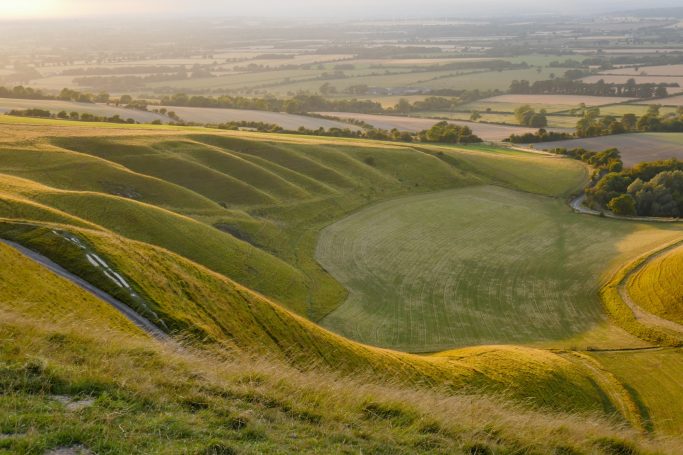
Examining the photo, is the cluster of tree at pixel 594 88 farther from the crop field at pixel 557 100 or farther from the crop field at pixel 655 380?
the crop field at pixel 655 380

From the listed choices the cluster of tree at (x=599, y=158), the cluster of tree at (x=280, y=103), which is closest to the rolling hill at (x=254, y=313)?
the cluster of tree at (x=599, y=158)

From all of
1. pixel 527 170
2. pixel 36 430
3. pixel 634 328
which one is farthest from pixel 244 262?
pixel 527 170

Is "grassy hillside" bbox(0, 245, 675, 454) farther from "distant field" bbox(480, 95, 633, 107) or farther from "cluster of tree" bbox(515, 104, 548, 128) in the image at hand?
"distant field" bbox(480, 95, 633, 107)

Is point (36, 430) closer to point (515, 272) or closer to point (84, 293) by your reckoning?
point (84, 293)

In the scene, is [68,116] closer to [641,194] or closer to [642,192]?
[641,194]

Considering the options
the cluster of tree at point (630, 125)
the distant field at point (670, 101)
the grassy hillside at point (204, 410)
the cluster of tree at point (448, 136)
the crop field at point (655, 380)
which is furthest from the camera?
the distant field at point (670, 101)
